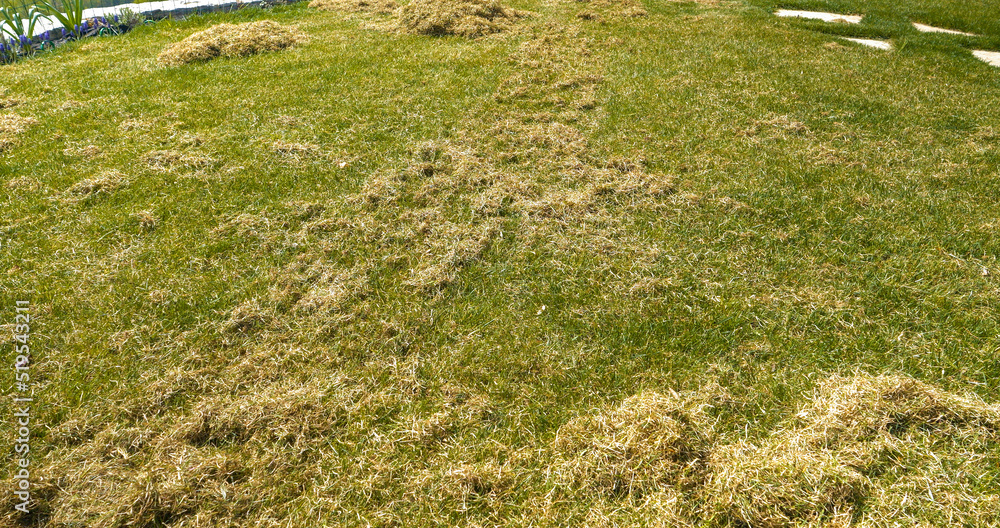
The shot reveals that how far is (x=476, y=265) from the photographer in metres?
3.90

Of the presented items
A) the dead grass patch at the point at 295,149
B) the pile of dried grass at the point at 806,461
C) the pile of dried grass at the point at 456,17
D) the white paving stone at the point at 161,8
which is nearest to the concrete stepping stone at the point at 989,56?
the pile of dried grass at the point at 456,17

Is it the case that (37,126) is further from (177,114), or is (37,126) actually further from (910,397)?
(910,397)

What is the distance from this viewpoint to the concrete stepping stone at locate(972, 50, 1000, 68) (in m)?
7.89

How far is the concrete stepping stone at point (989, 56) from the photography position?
789 centimetres

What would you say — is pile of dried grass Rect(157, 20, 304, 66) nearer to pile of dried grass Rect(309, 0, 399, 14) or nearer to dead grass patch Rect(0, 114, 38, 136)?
dead grass patch Rect(0, 114, 38, 136)

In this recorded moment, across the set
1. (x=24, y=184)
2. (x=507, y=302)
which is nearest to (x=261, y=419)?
(x=507, y=302)

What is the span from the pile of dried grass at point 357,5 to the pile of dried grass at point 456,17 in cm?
108

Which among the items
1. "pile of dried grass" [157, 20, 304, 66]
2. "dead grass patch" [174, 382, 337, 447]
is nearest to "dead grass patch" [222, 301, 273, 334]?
"dead grass patch" [174, 382, 337, 447]

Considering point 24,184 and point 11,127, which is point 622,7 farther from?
point 24,184

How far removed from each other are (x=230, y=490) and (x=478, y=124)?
Answer: 4660 mm

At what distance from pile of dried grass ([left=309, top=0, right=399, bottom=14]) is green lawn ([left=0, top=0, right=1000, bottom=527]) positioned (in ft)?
17.9

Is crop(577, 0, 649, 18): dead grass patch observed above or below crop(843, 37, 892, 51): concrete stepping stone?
above

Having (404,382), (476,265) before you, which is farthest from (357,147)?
(404,382)

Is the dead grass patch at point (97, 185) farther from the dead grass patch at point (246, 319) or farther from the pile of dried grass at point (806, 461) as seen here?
the pile of dried grass at point (806, 461)
